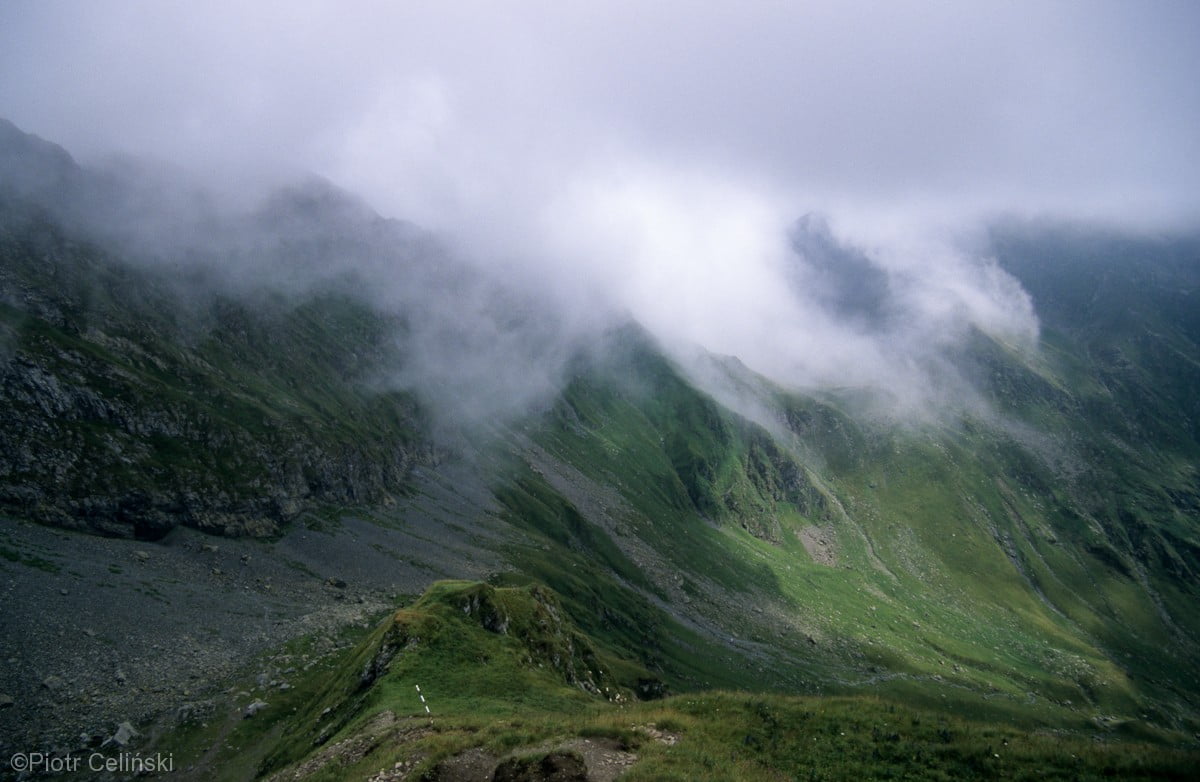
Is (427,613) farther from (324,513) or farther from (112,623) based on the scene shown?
(324,513)

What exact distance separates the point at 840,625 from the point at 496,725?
177870 mm

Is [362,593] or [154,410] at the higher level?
[154,410]

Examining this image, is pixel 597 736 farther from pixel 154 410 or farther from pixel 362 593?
pixel 154 410

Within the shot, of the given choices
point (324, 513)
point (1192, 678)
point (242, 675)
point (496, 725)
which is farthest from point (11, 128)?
point (1192, 678)

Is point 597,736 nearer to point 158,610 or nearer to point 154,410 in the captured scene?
point 158,610

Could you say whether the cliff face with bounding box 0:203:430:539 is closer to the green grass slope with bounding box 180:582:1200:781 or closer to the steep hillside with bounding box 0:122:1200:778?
the steep hillside with bounding box 0:122:1200:778

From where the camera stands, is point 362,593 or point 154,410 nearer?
point 362,593

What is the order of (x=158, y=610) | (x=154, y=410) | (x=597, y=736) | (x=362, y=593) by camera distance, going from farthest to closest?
1. (x=154, y=410)
2. (x=362, y=593)
3. (x=158, y=610)
4. (x=597, y=736)

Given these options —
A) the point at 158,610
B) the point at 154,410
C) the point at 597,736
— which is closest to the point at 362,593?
the point at 158,610

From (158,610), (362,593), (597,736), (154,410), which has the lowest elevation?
(362,593)

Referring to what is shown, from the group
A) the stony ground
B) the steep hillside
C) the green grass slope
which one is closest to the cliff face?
the steep hillside

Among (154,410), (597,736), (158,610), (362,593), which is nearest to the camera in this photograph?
(597,736)

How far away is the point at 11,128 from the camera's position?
553ft

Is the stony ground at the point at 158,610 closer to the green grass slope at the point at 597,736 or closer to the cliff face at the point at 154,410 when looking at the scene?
the cliff face at the point at 154,410
